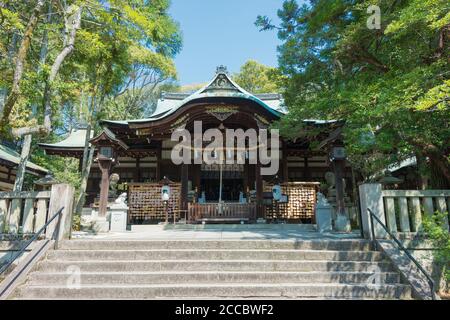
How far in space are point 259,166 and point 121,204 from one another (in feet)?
18.7

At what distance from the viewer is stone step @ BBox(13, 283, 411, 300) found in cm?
456

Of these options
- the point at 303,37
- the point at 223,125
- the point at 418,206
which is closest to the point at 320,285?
the point at 418,206

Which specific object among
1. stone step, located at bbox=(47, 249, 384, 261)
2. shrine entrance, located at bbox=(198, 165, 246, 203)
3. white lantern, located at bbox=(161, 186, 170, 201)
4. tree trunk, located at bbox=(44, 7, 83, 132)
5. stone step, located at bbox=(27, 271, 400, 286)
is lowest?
stone step, located at bbox=(27, 271, 400, 286)

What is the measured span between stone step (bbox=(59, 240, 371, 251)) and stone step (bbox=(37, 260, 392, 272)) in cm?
51

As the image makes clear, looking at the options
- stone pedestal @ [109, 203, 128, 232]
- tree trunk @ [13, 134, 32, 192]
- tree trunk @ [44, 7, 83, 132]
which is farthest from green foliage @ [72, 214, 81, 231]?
tree trunk @ [44, 7, 83, 132]

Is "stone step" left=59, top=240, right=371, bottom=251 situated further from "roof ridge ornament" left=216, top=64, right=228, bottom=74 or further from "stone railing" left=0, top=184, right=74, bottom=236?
"roof ridge ornament" left=216, top=64, right=228, bottom=74

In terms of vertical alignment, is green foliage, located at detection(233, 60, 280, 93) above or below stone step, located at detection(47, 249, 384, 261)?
above

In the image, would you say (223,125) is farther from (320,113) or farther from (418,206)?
(418,206)

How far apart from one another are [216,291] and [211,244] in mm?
1294

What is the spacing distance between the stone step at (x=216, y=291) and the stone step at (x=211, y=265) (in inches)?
21.1

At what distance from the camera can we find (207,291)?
181 inches

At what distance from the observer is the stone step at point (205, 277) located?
4.86m

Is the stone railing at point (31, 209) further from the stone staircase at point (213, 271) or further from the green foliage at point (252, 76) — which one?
the green foliage at point (252, 76)

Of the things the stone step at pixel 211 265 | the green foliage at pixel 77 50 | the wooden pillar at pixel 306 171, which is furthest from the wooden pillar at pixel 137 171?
the stone step at pixel 211 265
